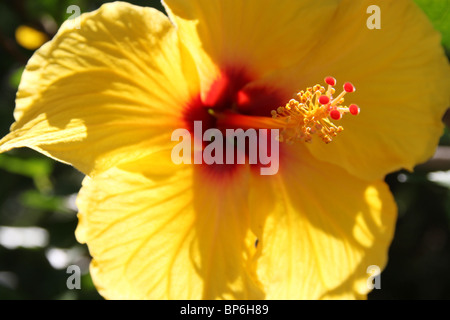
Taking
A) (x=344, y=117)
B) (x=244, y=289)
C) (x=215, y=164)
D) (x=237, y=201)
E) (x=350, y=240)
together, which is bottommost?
(x=244, y=289)

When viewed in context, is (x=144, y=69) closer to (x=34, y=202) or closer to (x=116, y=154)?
(x=116, y=154)

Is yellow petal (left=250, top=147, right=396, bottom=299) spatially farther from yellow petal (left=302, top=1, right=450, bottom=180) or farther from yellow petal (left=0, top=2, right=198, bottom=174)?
yellow petal (left=0, top=2, right=198, bottom=174)

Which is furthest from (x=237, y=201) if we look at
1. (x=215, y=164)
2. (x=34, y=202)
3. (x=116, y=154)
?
(x=34, y=202)

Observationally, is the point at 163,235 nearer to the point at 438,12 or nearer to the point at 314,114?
the point at 314,114

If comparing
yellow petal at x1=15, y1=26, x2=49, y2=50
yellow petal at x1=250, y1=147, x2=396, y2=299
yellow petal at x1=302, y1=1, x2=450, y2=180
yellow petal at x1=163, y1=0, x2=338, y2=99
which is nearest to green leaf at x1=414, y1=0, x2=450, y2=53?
yellow petal at x1=302, y1=1, x2=450, y2=180

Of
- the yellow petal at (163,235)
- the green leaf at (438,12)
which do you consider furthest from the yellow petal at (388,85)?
the yellow petal at (163,235)

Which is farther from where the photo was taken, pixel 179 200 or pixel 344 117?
pixel 344 117
